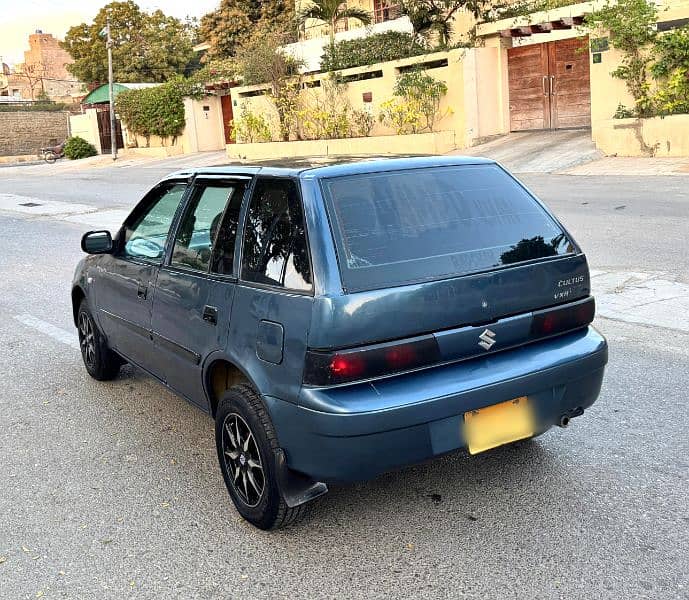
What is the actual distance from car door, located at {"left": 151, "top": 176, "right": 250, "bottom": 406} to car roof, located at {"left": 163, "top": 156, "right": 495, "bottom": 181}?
9cm

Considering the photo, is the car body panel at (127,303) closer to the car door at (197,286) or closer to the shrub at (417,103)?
the car door at (197,286)

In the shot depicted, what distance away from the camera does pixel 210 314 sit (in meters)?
3.74

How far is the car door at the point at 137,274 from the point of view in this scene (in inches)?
176

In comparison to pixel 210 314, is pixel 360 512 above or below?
below

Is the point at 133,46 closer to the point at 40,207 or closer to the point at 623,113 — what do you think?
the point at 40,207

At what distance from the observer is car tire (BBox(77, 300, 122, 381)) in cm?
557

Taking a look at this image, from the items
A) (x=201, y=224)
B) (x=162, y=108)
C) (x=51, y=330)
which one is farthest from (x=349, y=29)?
(x=201, y=224)

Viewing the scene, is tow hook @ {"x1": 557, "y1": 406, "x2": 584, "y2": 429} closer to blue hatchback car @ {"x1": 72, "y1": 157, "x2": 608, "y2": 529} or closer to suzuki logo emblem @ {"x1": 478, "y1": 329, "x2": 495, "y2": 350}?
blue hatchback car @ {"x1": 72, "y1": 157, "x2": 608, "y2": 529}

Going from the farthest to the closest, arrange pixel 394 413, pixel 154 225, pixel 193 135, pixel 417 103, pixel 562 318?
1. pixel 193 135
2. pixel 417 103
3. pixel 154 225
4. pixel 562 318
5. pixel 394 413

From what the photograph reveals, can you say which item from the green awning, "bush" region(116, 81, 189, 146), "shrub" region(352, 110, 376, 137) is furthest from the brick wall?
"shrub" region(352, 110, 376, 137)

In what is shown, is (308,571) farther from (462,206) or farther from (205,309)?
(462,206)

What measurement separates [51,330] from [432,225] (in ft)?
16.7

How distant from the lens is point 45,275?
1038 cm

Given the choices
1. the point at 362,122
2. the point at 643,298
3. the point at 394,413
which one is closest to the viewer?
the point at 394,413
